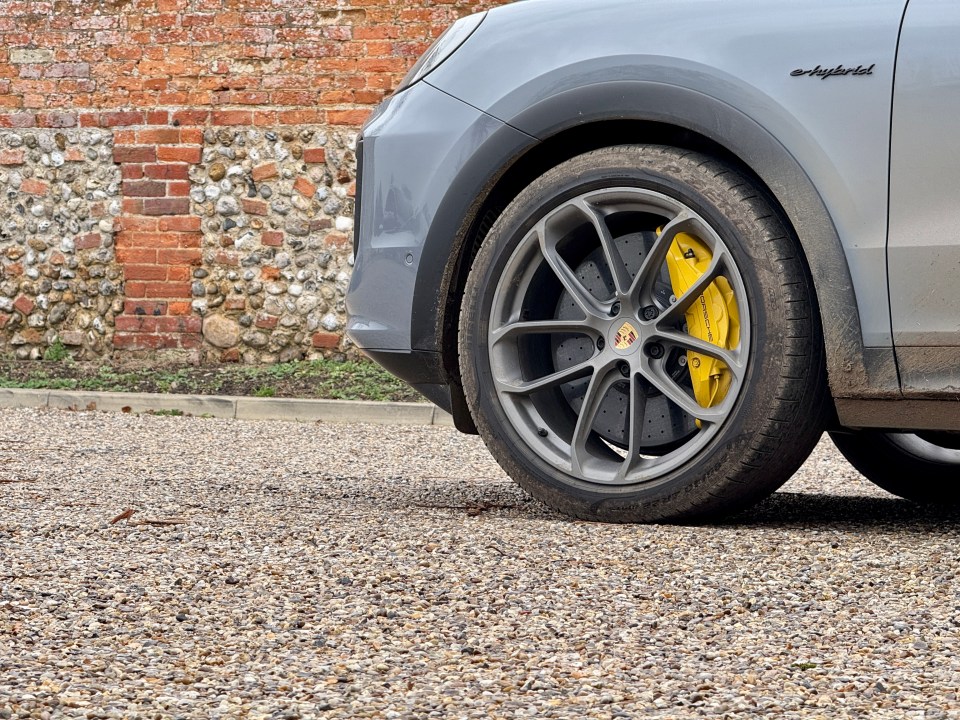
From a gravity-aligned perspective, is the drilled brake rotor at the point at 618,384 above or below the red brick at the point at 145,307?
above

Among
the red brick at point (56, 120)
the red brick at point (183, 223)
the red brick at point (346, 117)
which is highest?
the red brick at point (346, 117)

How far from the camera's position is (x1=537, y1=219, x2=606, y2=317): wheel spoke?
3242 mm

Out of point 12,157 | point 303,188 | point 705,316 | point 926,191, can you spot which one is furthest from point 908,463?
point 12,157

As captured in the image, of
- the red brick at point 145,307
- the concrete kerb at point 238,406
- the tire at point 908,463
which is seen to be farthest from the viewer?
the red brick at point 145,307

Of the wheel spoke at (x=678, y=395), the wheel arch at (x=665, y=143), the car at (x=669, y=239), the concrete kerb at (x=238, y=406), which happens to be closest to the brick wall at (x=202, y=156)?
the concrete kerb at (x=238, y=406)

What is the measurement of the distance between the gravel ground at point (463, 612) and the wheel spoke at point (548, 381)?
33 cm

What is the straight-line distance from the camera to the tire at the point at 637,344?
10.0 feet

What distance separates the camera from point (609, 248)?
3.23m

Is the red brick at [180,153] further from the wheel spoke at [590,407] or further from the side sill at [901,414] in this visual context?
the side sill at [901,414]

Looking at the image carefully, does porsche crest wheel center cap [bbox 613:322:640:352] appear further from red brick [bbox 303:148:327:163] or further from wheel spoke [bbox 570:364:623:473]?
red brick [bbox 303:148:327:163]

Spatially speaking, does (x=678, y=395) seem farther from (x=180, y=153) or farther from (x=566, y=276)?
(x=180, y=153)

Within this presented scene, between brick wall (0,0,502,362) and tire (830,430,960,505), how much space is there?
20.0 feet

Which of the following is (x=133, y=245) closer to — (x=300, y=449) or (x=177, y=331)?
(x=177, y=331)

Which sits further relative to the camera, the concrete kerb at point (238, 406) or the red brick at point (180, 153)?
the red brick at point (180, 153)
